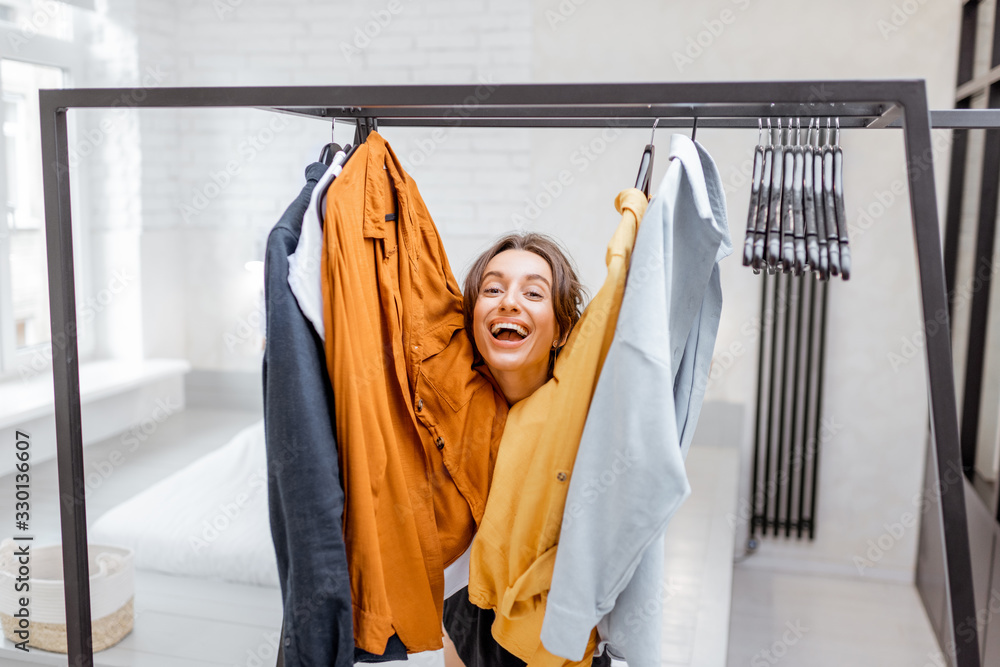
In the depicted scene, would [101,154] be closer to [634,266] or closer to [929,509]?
[634,266]

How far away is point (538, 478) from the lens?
3.97ft

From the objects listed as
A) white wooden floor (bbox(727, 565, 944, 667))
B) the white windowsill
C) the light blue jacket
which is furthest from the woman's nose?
white wooden floor (bbox(727, 565, 944, 667))

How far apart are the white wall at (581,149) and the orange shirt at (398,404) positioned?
7.09 feet

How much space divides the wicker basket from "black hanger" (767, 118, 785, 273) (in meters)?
1.93

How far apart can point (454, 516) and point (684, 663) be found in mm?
853

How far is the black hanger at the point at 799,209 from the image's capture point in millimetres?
1148

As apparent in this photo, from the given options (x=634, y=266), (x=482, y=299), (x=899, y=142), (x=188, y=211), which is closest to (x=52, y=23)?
(x=188, y=211)

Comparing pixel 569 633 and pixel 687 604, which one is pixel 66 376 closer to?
pixel 569 633

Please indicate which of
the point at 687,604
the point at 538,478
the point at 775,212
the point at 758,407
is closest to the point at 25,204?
the point at 538,478

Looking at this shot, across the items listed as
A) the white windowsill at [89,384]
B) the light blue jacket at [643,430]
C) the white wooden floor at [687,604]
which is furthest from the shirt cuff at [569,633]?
the white windowsill at [89,384]

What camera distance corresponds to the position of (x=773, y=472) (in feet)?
11.5

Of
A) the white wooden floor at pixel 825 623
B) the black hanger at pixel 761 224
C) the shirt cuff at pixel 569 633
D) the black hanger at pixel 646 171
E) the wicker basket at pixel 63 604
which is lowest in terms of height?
the white wooden floor at pixel 825 623

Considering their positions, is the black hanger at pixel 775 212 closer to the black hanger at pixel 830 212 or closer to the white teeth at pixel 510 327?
the black hanger at pixel 830 212

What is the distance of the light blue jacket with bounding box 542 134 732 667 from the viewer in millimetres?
1078
